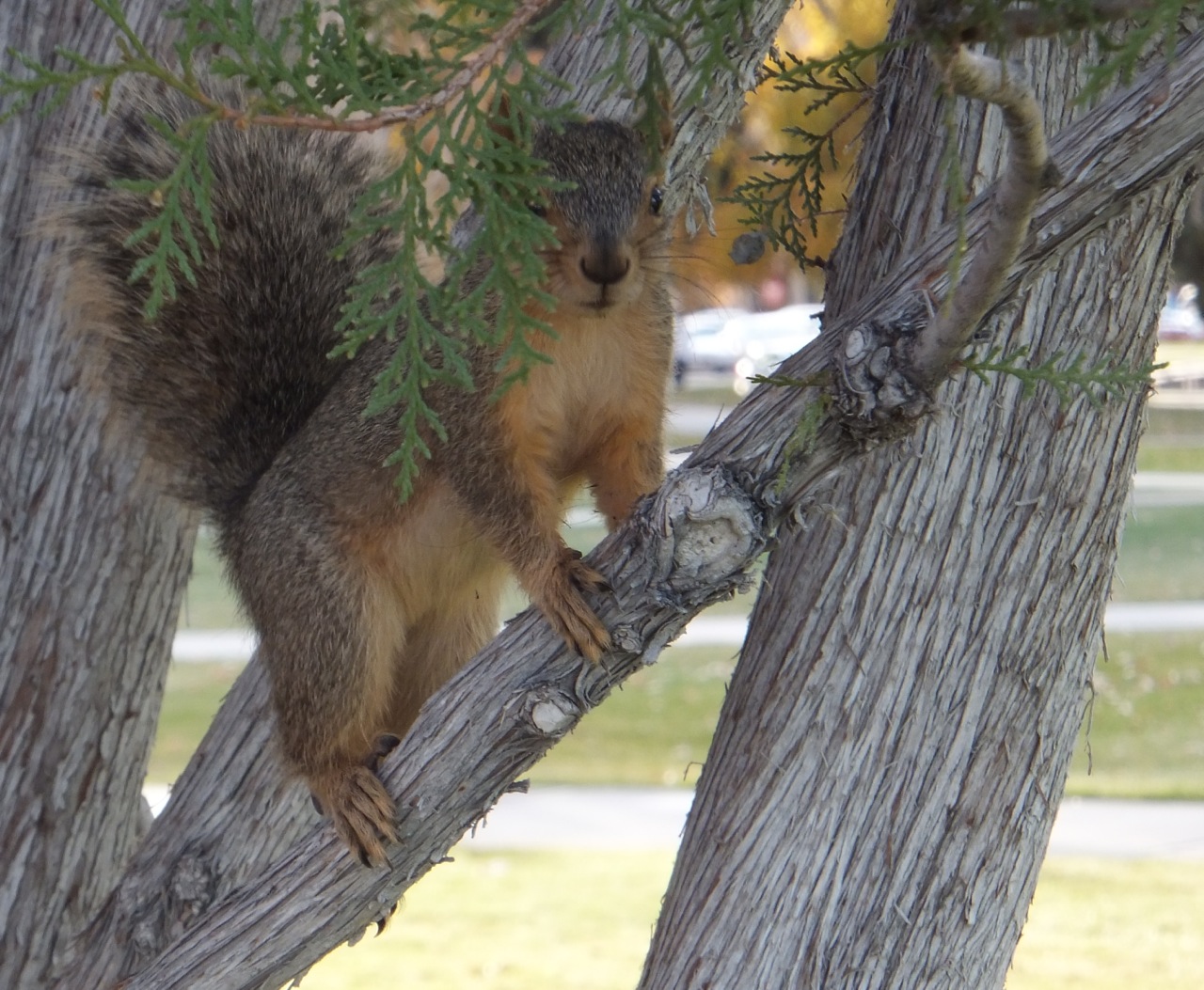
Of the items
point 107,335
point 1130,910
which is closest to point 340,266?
point 107,335

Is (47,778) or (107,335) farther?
(47,778)

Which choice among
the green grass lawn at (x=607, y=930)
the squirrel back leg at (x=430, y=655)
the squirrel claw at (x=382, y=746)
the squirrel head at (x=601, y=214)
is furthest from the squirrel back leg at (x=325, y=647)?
the green grass lawn at (x=607, y=930)

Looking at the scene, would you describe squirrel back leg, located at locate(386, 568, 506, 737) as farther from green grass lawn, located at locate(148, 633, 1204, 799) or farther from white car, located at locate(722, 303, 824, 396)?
white car, located at locate(722, 303, 824, 396)

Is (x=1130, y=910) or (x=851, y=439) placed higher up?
(x=851, y=439)

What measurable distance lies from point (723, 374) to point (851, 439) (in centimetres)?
2055

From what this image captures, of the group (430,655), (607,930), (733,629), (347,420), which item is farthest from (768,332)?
(347,420)

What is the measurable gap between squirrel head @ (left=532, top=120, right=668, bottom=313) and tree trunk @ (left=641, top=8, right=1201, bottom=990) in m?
0.37

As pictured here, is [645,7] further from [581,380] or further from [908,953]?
[908,953]

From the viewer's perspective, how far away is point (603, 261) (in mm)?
1607

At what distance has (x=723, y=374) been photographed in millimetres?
21875

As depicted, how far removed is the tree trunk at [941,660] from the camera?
1.83m

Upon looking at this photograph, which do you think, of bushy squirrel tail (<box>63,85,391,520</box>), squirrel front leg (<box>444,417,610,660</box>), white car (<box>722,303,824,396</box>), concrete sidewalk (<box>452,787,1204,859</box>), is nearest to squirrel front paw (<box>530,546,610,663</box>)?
squirrel front leg (<box>444,417,610,660</box>)

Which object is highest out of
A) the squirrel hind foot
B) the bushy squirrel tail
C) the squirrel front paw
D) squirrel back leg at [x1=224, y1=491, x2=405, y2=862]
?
the bushy squirrel tail

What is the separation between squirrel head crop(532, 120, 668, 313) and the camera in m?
1.62
